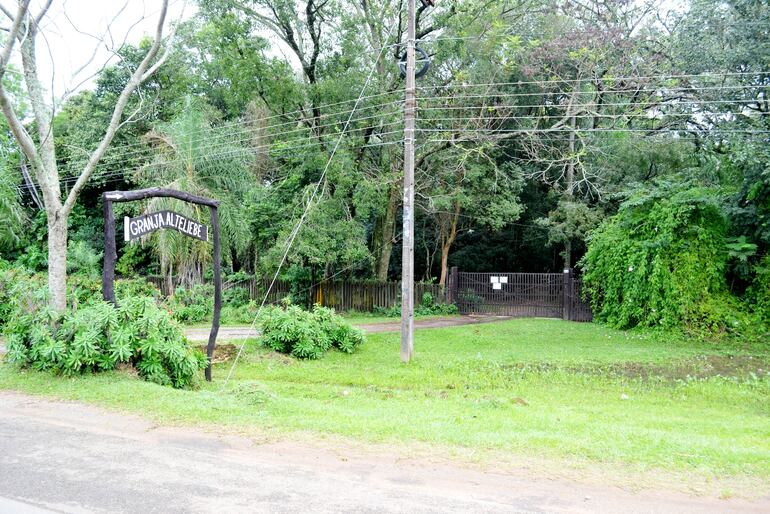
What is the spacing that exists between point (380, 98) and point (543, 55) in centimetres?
688

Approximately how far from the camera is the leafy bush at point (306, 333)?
14.0m

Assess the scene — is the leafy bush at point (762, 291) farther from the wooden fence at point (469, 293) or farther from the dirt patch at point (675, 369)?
the wooden fence at point (469, 293)

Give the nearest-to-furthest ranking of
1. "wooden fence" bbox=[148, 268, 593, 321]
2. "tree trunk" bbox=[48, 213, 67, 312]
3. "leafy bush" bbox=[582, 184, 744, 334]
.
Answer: "tree trunk" bbox=[48, 213, 67, 312] < "leafy bush" bbox=[582, 184, 744, 334] < "wooden fence" bbox=[148, 268, 593, 321]

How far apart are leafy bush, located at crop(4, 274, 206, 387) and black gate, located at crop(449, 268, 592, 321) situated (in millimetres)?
16998

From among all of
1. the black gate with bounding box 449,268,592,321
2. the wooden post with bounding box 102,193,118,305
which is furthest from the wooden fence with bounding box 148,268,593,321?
the wooden post with bounding box 102,193,118,305

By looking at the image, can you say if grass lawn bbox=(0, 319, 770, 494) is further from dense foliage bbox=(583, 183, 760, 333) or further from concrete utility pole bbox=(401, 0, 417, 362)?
dense foliage bbox=(583, 183, 760, 333)

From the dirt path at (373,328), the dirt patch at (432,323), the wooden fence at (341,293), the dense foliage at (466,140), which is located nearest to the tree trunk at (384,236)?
the dense foliage at (466,140)

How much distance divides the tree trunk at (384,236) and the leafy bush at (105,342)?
15.8 metres

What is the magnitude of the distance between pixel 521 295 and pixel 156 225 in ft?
58.2

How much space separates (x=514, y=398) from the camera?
9688mm

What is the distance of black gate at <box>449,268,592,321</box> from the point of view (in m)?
23.5

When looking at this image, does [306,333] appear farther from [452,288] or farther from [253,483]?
[452,288]

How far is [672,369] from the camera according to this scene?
509 inches

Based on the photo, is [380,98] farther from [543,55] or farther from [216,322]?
[216,322]
